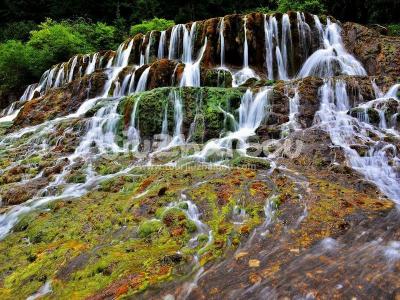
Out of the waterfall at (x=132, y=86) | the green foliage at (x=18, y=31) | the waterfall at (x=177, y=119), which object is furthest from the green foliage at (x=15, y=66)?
the waterfall at (x=177, y=119)

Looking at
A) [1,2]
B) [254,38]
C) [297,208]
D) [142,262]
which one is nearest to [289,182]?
[297,208]

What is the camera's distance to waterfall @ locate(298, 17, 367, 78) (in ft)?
45.2

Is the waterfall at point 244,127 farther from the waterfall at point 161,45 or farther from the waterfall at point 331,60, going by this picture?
the waterfall at point 161,45

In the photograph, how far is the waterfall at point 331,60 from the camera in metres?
13.8

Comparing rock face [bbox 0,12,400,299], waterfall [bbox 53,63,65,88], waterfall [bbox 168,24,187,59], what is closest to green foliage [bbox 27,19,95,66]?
waterfall [bbox 53,63,65,88]

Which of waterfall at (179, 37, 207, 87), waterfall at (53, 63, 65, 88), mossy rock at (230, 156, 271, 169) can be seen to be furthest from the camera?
waterfall at (53, 63, 65, 88)

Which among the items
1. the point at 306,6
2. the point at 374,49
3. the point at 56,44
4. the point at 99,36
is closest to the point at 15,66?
the point at 56,44

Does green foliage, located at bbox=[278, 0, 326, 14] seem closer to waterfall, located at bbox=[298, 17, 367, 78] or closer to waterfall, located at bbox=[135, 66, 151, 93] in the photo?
waterfall, located at bbox=[298, 17, 367, 78]

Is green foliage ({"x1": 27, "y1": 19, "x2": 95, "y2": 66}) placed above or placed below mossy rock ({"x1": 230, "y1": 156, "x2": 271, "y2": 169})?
above

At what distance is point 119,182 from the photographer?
6738 mm

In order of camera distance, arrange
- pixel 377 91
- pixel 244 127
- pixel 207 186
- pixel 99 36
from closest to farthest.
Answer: pixel 207 186 → pixel 377 91 → pixel 244 127 → pixel 99 36

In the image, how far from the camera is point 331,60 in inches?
553

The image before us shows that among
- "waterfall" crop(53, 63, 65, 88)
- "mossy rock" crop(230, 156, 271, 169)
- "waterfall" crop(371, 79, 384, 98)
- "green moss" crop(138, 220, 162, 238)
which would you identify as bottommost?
"green moss" crop(138, 220, 162, 238)

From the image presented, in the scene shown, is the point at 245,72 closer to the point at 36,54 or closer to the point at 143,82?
the point at 143,82
